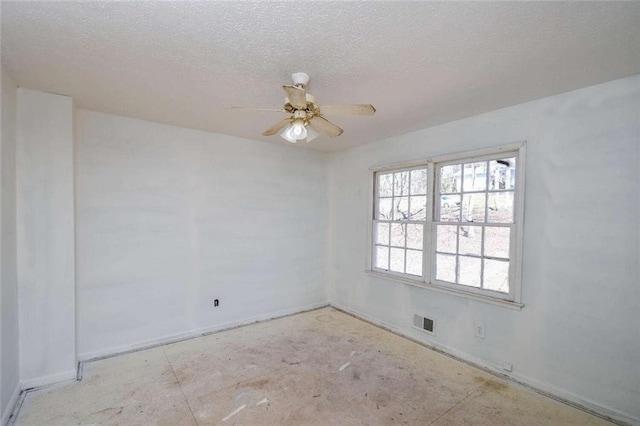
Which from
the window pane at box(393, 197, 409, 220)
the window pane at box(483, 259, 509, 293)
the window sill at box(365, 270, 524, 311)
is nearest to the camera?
the window sill at box(365, 270, 524, 311)

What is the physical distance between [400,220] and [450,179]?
83 cm

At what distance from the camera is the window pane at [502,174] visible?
9.06ft

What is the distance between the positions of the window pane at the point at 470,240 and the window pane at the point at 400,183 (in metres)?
0.90

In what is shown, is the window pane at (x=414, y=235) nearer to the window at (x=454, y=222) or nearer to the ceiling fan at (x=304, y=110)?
the window at (x=454, y=222)

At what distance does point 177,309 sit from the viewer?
346 cm

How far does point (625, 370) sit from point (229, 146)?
4.32 metres

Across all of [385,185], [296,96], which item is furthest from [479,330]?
[296,96]

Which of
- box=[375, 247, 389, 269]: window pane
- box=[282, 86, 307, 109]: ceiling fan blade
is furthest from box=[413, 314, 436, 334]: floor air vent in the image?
box=[282, 86, 307, 109]: ceiling fan blade

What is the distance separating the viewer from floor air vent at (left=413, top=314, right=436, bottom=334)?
3.32 meters

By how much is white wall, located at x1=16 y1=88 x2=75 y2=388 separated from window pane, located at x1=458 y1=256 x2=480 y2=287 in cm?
380

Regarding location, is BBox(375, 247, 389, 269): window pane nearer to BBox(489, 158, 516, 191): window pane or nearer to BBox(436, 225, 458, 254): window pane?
BBox(436, 225, 458, 254): window pane

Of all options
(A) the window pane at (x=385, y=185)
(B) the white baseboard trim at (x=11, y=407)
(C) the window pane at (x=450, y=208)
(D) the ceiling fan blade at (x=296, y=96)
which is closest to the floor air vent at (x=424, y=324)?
(C) the window pane at (x=450, y=208)

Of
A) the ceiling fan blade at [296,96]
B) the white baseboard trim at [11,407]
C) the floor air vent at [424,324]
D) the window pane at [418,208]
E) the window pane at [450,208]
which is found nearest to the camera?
the ceiling fan blade at [296,96]

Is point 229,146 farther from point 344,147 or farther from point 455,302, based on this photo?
point 455,302
